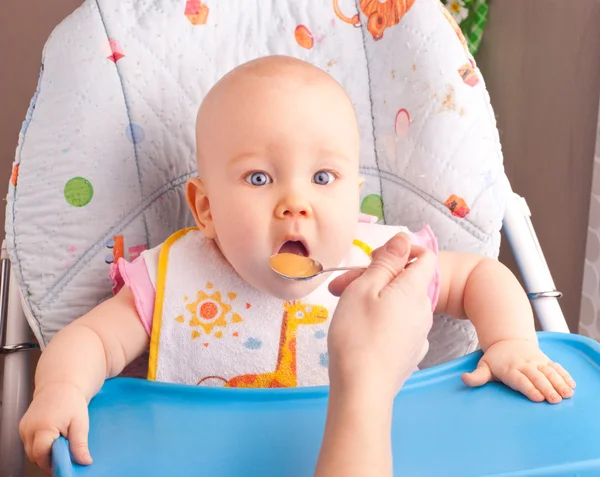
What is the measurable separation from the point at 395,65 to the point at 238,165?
13.0 inches

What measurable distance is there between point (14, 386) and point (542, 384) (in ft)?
1.94

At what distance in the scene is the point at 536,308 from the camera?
0.91 m

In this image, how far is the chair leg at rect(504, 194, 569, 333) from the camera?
897 millimetres

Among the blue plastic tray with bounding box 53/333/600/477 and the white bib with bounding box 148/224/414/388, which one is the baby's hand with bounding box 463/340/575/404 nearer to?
the blue plastic tray with bounding box 53/333/600/477

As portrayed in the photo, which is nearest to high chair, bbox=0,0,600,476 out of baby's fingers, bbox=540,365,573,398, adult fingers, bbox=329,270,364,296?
baby's fingers, bbox=540,365,573,398

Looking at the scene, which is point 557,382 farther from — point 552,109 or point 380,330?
point 552,109

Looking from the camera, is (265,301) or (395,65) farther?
(395,65)

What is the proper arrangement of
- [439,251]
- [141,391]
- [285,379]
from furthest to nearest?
1. [439,251]
2. [285,379]
3. [141,391]

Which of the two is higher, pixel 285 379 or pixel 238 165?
pixel 238 165

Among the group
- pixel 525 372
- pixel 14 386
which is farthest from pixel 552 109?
pixel 14 386

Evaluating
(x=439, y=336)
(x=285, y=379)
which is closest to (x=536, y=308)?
(x=439, y=336)

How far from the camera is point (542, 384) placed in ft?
2.18

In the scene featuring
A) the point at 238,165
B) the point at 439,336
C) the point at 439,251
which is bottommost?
the point at 439,336

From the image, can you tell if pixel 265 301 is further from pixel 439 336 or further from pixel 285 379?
pixel 439 336
